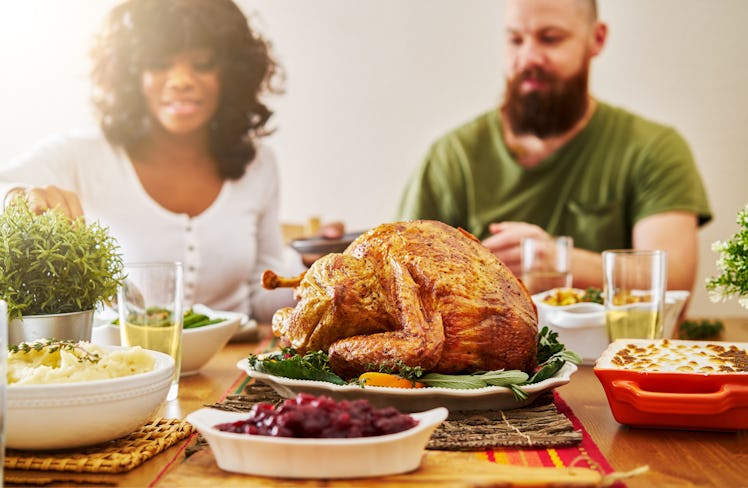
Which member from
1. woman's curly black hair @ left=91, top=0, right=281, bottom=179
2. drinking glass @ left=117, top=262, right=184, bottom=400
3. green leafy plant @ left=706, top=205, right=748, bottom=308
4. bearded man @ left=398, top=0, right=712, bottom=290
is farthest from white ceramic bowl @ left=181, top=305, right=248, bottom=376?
bearded man @ left=398, top=0, right=712, bottom=290

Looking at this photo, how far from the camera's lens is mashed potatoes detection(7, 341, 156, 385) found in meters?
1.05

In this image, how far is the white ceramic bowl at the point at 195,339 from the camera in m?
1.69

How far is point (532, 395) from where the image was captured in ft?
4.30

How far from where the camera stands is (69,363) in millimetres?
1078

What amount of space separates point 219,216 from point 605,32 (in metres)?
2.43

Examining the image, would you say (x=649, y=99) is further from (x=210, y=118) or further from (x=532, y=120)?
(x=210, y=118)

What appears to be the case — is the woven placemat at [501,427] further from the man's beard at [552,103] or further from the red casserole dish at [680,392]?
the man's beard at [552,103]

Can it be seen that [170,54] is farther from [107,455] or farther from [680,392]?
[680,392]

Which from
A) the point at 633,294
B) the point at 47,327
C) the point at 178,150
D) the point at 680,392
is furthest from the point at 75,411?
the point at 178,150

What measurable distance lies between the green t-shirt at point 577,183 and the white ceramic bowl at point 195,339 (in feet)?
8.12

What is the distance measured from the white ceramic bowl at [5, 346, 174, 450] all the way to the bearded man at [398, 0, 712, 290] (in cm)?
299

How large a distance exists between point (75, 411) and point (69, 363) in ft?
0.29

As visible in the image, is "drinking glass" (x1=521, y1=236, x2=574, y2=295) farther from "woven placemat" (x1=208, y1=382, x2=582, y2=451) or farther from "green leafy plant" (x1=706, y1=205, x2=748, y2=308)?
"woven placemat" (x1=208, y1=382, x2=582, y2=451)

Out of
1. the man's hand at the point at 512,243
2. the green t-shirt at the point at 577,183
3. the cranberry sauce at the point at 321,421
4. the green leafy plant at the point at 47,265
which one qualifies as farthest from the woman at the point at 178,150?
the cranberry sauce at the point at 321,421
